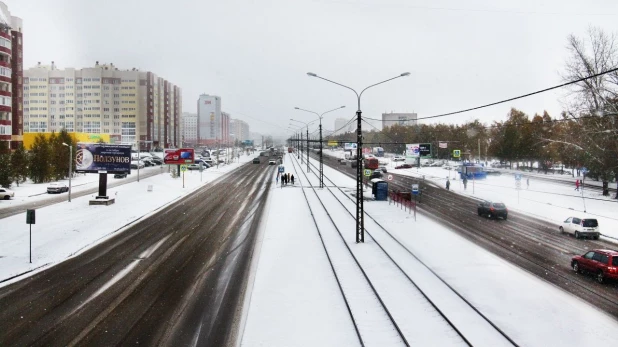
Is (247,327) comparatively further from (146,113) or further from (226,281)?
(146,113)

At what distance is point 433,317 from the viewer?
1270 centimetres

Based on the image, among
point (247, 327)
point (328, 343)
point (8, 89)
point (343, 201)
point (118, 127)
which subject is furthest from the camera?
point (118, 127)

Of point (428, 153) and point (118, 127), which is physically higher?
point (118, 127)

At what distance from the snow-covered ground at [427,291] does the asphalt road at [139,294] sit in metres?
1.01

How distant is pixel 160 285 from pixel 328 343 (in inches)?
287

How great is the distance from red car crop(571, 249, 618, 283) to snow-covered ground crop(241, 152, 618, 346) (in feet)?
7.41

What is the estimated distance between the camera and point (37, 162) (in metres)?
53.5

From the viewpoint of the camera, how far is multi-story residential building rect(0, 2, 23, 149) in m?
53.5

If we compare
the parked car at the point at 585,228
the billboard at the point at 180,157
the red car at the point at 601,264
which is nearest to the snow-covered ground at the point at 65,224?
the billboard at the point at 180,157

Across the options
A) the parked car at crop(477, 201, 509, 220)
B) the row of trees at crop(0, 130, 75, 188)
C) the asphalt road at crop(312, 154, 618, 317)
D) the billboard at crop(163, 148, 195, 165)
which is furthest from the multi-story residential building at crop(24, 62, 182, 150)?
the parked car at crop(477, 201, 509, 220)

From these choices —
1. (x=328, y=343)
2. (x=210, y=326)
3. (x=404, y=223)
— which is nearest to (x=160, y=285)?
(x=210, y=326)

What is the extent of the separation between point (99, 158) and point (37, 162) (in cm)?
1937

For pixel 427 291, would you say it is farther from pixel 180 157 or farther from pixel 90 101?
pixel 90 101

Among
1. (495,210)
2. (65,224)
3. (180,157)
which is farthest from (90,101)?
(495,210)
